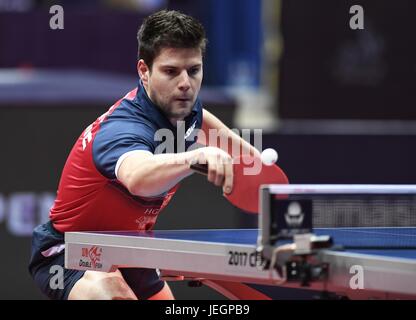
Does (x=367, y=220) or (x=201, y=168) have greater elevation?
(x=201, y=168)

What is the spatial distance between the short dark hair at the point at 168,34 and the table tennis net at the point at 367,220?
1.02m

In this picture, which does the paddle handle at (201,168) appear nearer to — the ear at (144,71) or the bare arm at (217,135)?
the ear at (144,71)

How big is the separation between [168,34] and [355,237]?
4.25ft

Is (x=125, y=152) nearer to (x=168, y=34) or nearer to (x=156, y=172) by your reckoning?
(x=156, y=172)

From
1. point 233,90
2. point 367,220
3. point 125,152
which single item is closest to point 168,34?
point 125,152

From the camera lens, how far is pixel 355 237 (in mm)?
5277

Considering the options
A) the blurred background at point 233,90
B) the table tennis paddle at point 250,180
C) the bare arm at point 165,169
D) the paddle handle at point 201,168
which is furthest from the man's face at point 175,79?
the blurred background at point 233,90

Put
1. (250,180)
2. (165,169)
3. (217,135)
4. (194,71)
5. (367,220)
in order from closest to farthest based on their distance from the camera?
(165,169) < (367,220) < (194,71) < (250,180) < (217,135)

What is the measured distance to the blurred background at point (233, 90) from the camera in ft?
30.2

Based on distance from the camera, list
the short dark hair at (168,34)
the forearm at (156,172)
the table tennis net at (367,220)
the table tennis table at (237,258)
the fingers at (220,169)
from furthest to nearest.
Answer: the short dark hair at (168,34)
the table tennis net at (367,220)
the forearm at (156,172)
the fingers at (220,169)
the table tennis table at (237,258)

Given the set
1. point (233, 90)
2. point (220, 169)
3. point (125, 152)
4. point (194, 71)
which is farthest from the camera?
point (233, 90)

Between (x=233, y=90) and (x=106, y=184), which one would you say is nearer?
(x=106, y=184)

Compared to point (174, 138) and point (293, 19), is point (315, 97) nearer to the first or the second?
point (293, 19)
